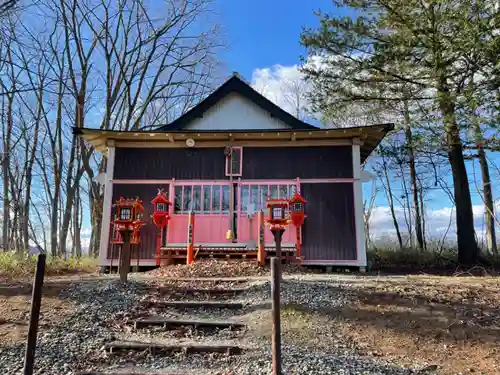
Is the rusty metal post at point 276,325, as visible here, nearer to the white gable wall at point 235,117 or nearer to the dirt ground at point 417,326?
the dirt ground at point 417,326

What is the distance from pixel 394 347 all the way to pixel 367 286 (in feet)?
6.79

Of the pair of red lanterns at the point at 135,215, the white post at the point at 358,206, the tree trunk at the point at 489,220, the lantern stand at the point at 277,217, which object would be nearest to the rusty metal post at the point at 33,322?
the pair of red lanterns at the point at 135,215

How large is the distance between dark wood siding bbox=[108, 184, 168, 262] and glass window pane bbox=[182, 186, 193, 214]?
541 millimetres

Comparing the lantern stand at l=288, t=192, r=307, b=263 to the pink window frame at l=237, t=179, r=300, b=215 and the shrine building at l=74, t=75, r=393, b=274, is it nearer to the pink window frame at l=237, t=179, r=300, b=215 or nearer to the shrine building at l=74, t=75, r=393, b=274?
the shrine building at l=74, t=75, r=393, b=274

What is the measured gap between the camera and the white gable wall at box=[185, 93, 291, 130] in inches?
459

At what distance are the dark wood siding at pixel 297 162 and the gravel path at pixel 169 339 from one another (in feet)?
14.5

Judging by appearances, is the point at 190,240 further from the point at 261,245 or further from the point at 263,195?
the point at 263,195

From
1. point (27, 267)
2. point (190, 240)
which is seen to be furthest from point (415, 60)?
point (27, 267)

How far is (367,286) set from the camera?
646cm

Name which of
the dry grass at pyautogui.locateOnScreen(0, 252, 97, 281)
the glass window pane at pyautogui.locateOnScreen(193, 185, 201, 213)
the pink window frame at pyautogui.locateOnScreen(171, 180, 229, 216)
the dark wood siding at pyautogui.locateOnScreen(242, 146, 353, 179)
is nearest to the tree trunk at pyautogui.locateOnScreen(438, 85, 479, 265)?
the dark wood siding at pyautogui.locateOnScreen(242, 146, 353, 179)

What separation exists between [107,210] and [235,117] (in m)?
4.64

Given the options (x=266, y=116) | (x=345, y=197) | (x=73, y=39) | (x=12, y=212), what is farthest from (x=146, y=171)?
(x=12, y=212)

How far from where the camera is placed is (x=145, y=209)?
33.7ft

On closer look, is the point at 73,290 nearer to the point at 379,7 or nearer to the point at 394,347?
the point at 394,347
